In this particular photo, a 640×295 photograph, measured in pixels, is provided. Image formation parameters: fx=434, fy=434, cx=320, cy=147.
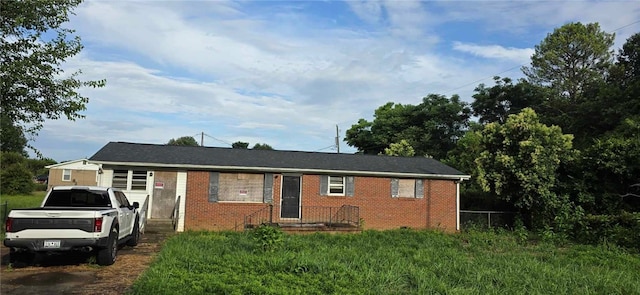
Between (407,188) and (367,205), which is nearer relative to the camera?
(367,205)

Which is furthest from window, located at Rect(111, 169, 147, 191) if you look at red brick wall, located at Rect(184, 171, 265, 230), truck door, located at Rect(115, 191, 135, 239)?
truck door, located at Rect(115, 191, 135, 239)

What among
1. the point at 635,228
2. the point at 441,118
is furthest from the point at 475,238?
the point at 441,118

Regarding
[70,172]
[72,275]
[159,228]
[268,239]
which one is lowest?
[72,275]

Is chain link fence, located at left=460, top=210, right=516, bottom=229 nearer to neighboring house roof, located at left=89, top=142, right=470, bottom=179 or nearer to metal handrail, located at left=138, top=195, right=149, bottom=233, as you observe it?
neighboring house roof, located at left=89, top=142, right=470, bottom=179

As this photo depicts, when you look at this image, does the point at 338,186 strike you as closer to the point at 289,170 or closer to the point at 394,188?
the point at 289,170

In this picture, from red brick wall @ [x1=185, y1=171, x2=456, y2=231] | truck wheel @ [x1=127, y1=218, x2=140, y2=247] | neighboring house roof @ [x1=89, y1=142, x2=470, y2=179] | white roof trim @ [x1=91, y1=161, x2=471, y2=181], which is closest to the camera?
truck wheel @ [x1=127, y1=218, x2=140, y2=247]

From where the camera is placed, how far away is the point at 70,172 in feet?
125

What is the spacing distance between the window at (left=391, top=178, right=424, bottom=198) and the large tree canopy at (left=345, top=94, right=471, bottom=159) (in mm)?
20411

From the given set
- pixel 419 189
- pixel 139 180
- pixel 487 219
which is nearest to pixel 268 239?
pixel 139 180

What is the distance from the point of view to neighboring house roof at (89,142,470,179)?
16.4 metres

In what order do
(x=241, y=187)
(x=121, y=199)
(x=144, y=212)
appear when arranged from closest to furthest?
(x=121, y=199) → (x=144, y=212) → (x=241, y=187)

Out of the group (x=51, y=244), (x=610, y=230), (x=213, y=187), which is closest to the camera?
(x=51, y=244)

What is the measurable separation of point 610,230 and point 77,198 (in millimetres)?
16747

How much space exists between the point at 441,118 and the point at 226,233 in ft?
96.4
